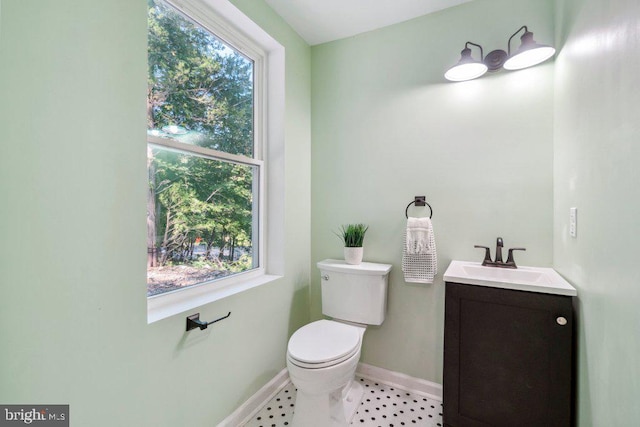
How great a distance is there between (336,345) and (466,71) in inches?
69.3

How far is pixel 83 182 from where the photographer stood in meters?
0.91

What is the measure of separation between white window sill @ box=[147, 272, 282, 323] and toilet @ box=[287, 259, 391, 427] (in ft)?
1.42

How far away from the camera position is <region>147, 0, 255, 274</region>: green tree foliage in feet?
4.25

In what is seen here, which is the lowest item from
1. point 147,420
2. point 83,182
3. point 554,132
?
point 147,420

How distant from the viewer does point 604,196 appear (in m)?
0.88

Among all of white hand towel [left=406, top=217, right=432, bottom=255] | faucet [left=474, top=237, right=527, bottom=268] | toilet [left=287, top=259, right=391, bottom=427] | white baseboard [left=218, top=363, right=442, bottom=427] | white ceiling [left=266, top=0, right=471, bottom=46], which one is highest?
white ceiling [left=266, top=0, right=471, bottom=46]

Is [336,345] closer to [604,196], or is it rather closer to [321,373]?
[321,373]

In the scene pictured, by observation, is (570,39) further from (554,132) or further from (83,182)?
(83,182)

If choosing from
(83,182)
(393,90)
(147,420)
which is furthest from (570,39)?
(147,420)

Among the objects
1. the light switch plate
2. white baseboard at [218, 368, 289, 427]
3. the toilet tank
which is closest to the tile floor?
white baseboard at [218, 368, 289, 427]

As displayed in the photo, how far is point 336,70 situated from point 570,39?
1396 mm

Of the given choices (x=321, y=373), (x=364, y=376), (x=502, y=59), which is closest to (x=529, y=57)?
(x=502, y=59)

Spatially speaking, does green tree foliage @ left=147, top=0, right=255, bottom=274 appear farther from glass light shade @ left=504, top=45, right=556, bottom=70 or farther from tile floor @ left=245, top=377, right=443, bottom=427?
glass light shade @ left=504, top=45, right=556, bottom=70

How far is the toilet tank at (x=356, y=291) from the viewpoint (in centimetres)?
181
